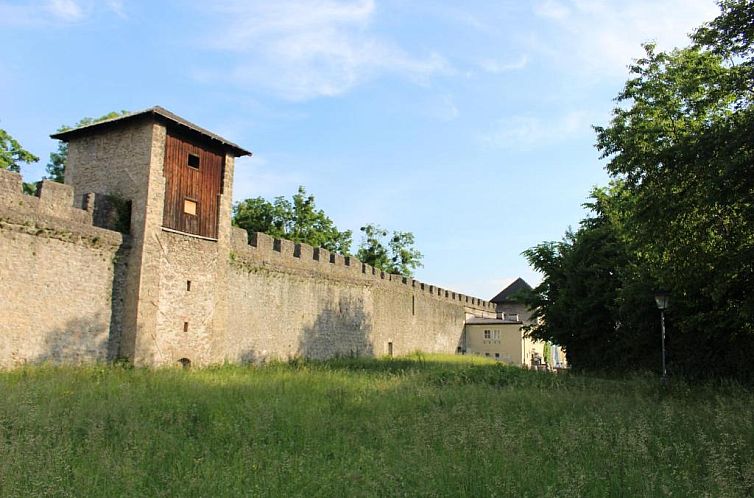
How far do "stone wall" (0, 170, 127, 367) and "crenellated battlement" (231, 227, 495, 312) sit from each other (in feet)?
15.1

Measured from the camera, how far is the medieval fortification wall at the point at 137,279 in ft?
44.0

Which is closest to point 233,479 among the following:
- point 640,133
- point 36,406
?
point 36,406

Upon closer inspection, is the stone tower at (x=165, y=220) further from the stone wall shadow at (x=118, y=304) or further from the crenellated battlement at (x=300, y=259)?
the crenellated battlement at (x=300, y=259)

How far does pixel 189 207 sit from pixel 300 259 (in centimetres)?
594

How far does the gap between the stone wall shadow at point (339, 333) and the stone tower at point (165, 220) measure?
5.33m

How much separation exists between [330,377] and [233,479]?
8700 millimetres

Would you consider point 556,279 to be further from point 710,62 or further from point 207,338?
point 207,338

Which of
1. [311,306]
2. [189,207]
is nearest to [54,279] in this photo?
[189,207]

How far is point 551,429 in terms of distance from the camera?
8602mm

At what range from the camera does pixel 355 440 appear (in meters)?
8.13

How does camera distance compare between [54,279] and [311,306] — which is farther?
[311,306]

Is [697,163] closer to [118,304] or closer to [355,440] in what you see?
[355,440]

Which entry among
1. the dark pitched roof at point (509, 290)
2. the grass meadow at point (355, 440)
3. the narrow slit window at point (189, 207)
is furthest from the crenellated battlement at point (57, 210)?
the dark pitched roof at point (509, 290)

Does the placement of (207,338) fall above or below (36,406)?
above
